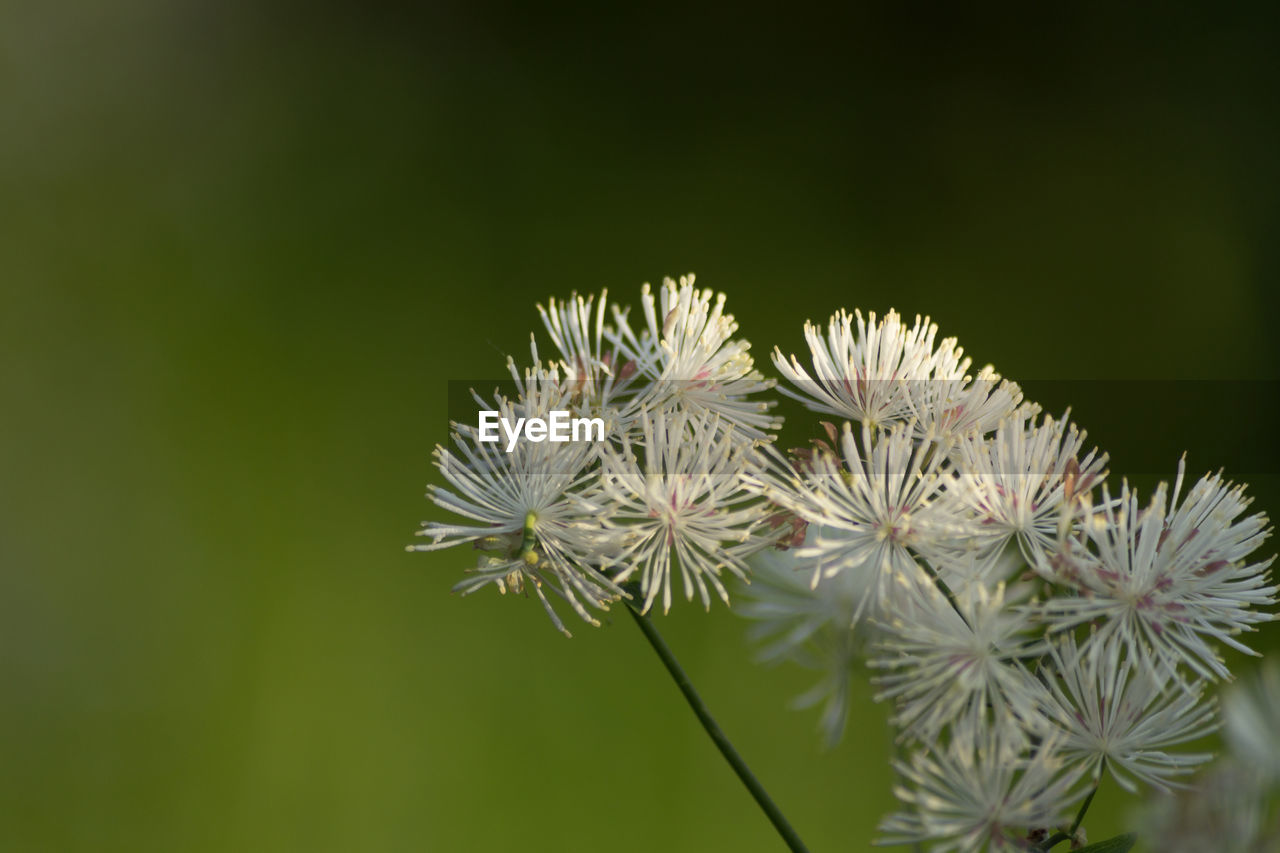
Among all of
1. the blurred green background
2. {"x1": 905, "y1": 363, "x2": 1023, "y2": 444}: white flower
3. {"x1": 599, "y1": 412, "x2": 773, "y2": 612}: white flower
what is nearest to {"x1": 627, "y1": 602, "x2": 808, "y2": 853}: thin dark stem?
{"x1": 599, "y1": 412, "x2": 773, "y2": 612}: white flower

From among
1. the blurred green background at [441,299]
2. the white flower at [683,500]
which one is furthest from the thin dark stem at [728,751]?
the blurred green background at [441,299]

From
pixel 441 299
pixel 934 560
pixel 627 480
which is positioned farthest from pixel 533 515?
pixel 441 299

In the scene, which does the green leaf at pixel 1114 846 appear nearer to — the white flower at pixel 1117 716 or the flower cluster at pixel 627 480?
the white flower at pixel 1117 716

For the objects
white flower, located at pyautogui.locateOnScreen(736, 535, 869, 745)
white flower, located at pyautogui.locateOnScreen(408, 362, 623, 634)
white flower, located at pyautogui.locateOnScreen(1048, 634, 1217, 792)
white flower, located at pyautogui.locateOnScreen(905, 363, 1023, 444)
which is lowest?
white flower, located at pyautogui.locateOnScreen(1048, 634, 1217, 792)

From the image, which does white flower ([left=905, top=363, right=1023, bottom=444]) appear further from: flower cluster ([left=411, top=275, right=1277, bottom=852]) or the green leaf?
the green leaf

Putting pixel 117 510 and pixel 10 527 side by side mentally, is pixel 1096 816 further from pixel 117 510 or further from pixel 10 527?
pixel 10 527

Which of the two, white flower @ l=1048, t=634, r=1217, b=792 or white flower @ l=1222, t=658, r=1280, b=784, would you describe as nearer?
white flower @ l=1222, t=658, r=1280, b=784

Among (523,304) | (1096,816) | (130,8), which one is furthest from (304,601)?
(1096,816)
